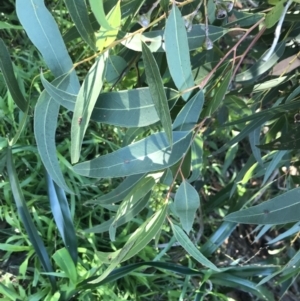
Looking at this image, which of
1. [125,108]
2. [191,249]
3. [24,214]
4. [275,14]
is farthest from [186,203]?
[24,214]

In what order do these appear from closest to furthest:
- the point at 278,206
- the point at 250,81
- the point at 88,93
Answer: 1. the point at 88,93
2. the point at 278,206
3. the point at 250,81

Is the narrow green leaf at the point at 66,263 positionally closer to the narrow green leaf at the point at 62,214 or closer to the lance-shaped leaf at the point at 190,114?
the narrow green leaf at the point at 62,214

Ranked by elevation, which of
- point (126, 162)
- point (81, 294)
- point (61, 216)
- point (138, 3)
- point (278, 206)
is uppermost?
point (138, 3)

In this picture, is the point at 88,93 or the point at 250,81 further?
the point at 250,81

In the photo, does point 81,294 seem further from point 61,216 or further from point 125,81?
point 125,81

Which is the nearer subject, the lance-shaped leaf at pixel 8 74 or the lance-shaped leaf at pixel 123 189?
the lance-shaped leaf at pixel 8 74

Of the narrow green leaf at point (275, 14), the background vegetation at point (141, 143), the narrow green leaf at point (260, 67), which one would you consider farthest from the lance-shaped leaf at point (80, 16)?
the narrow green leaf at point (260, 67)

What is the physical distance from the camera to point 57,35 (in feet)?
1.86

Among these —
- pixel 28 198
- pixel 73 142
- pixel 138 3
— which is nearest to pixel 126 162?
pixel 73 142

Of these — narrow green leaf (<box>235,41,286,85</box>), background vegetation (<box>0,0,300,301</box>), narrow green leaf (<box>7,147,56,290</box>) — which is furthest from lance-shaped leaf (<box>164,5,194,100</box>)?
narrow green leaf (<box>7,147,56,290</box>)

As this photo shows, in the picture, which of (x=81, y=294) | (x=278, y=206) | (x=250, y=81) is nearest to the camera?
(x=278, y=206)

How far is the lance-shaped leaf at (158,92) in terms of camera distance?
0.52 m

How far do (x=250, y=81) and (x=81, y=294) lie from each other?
551mm

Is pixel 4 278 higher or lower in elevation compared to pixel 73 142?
lower
